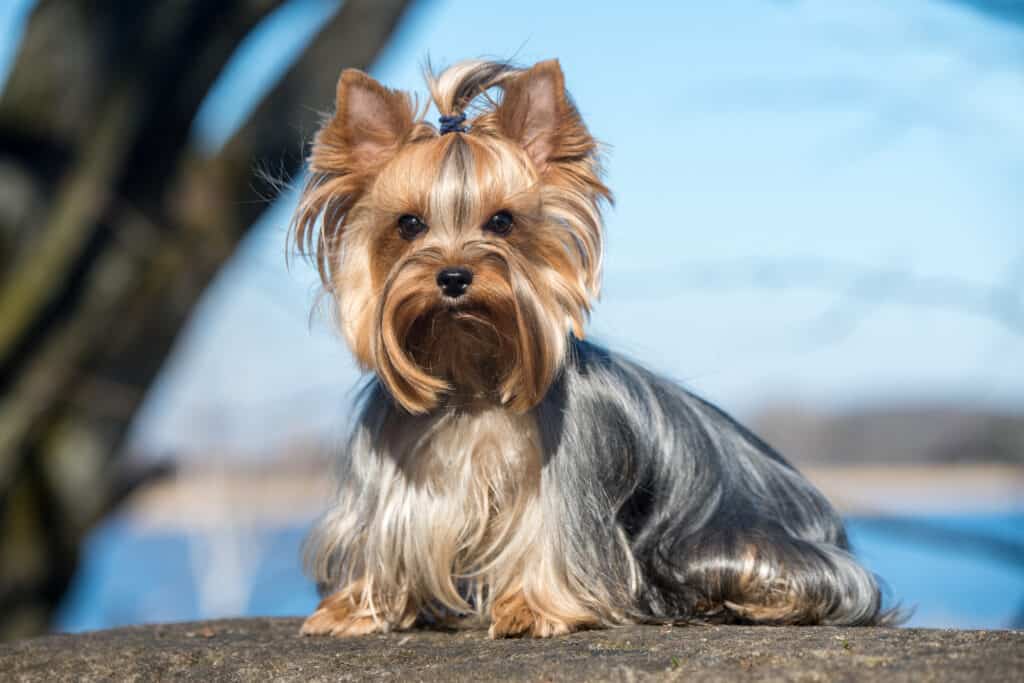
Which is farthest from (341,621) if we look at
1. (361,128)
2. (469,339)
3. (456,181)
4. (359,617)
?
(361,128)

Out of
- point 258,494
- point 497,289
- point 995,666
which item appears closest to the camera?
point 995,666

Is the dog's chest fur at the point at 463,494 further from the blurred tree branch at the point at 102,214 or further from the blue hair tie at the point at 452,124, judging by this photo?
the blurred tree branch at the point at 102,214

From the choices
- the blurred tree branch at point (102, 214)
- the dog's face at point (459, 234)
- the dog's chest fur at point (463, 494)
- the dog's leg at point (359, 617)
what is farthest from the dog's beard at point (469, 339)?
the blurred tree branch at point (102, 214)

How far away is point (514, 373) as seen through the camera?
13.0 feet

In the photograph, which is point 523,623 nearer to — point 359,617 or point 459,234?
point 359,617

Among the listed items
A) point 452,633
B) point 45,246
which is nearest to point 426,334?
point 452,633

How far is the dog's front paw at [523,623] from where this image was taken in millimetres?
3844

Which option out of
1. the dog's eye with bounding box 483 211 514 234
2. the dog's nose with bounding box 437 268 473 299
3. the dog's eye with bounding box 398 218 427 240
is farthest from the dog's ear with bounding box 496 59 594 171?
the dog's nose with bounding box 437 268 473 299

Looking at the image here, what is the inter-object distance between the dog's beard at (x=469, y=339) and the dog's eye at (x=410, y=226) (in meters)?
0.20

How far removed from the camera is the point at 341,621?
423cm

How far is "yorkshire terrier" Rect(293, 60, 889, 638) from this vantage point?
392 centimetres

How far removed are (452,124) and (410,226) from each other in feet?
1.27

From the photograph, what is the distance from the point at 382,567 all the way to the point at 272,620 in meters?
1.01

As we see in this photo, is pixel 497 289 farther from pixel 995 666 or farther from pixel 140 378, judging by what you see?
pixel 140 378
